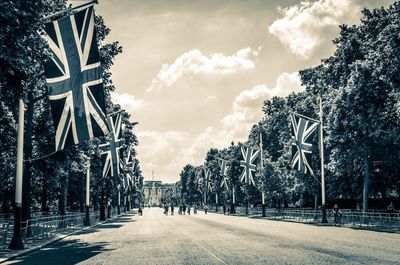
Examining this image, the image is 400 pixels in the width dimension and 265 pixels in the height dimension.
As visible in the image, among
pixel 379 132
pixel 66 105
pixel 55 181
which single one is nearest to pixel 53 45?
pixel 66 105

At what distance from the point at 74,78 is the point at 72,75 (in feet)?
0.46

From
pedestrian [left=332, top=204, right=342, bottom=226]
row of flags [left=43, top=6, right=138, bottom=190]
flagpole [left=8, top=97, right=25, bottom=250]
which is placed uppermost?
row of flags [left=43, top=6, right=138, bottom=190]

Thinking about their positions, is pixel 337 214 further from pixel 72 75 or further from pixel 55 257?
pixel 72 75

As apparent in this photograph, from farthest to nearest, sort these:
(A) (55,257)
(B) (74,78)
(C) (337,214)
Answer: (C) (337,214) → (A) (55,257) → (B) (74,78)

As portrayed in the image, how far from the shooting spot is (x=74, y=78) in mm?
16109

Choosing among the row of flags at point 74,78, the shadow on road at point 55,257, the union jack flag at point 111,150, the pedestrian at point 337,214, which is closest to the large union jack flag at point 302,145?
the pedestrian at point 337,214

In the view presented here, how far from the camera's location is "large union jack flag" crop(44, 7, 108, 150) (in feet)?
52.2

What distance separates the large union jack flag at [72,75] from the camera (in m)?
15.9

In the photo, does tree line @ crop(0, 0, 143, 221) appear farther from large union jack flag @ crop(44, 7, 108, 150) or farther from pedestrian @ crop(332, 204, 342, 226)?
pedestrian @ crop(332, 204, 342, 226)

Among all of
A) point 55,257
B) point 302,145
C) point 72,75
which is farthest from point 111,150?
point 72,75

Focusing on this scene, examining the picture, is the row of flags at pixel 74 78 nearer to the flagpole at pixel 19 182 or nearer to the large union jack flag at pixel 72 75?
the large union jack flag at pixel 72 75

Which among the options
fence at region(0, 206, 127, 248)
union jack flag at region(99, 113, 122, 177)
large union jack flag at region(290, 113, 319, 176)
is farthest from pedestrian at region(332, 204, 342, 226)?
fence at region(0, 206, 127, 248)

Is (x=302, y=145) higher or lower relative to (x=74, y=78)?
lower

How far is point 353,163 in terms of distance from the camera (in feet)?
137
